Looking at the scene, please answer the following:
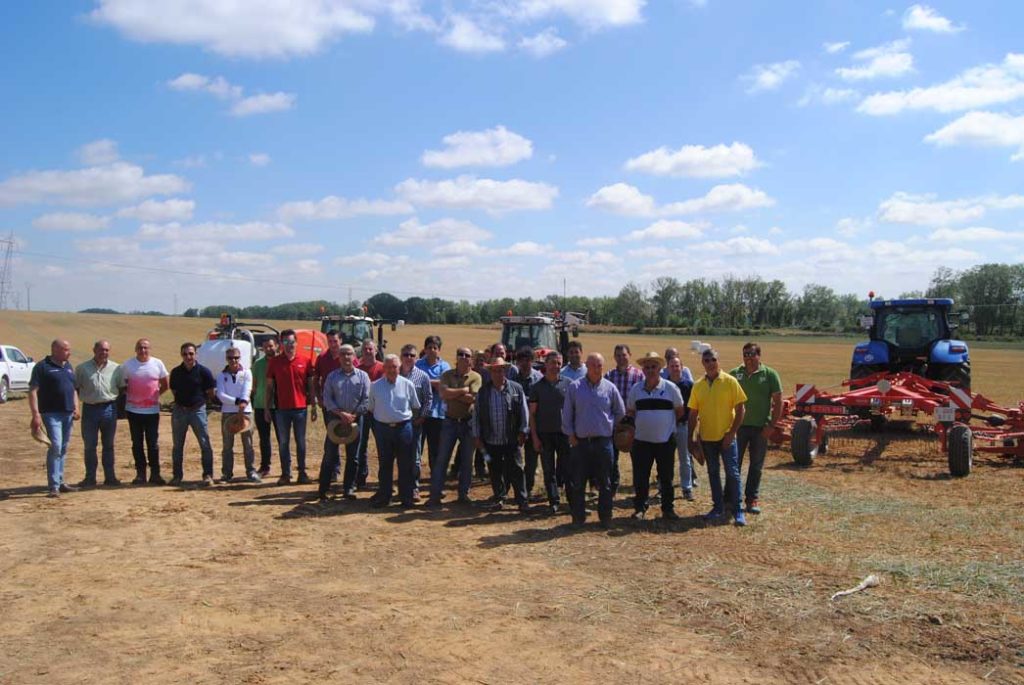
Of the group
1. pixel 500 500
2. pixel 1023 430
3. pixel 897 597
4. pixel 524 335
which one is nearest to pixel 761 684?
pixel 897 597

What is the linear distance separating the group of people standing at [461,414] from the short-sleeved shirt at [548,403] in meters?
0.01

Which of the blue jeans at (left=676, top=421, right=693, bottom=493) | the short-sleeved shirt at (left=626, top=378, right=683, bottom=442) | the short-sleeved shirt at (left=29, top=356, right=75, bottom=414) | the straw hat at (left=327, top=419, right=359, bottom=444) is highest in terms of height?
the short-sleeved shirt at (left=29, top=356, right=75, bottom=414)

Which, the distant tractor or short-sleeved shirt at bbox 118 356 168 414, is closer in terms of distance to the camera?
short-sleeved shirt at bbox 118 356 168 414

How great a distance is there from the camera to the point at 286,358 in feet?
30.5

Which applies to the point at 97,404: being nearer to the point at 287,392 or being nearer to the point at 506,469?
the point at 287,392

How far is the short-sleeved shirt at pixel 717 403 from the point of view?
7.61 metres

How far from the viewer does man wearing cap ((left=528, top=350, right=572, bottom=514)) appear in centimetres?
790

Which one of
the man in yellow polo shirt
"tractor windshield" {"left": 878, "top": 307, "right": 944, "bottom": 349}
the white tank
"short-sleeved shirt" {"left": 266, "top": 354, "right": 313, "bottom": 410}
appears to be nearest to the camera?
the man in yellow polo shirt

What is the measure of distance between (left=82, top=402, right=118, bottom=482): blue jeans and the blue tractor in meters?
11.9

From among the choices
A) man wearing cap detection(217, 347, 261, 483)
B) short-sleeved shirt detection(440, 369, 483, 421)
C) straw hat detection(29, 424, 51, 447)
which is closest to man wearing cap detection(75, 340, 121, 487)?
straw hat detection(29, 424, 51, 447)

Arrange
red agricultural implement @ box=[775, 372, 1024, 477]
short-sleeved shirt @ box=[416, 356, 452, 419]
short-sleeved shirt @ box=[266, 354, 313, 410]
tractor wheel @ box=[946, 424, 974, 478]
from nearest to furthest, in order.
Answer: short-sleeved shirt @ box=[416, 356, 452, 419], short-sleeved shirt @ box=[266, 354, 313, 410], tractor wheel @ box=[946, 424, 974, 478], red agricultural implement @ box=[775, 372, 1024, 477]

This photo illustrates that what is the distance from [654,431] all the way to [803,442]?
→ 4.10 meters

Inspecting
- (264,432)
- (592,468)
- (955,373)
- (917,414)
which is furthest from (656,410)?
(955,373)

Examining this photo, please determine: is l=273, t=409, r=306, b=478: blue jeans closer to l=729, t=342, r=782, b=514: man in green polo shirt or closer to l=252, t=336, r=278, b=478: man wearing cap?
l=252, t=336, r=278, b=478: man wearing cap
